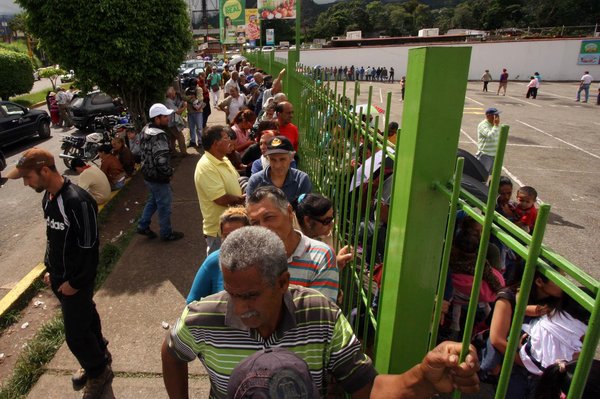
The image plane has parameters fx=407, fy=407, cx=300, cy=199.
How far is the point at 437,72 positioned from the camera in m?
1.28

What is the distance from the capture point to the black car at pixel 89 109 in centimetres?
1320

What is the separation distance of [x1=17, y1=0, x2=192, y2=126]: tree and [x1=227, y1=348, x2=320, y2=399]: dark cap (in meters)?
7.09

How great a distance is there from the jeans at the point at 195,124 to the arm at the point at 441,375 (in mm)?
9558

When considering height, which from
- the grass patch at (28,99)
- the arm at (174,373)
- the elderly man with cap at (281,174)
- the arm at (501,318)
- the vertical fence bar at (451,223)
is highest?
the vertical fence bar at (451,223)

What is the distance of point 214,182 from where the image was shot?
3.64 meters

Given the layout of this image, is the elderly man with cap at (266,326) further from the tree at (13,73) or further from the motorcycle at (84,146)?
the tree at (13,73)

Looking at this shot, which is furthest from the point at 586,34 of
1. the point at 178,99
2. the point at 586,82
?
the point at 178,99

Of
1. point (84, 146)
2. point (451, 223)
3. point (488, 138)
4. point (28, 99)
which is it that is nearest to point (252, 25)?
point (28, 99)

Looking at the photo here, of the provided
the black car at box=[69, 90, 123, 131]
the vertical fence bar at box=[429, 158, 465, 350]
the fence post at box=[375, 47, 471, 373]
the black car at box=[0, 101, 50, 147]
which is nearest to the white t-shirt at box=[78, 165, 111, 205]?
the fence post at box=[375, 47, 471, 373]

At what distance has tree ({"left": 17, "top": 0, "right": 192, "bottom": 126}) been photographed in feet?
21.6

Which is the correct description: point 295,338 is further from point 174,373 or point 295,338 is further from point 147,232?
point 147,232

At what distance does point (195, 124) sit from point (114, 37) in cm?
359

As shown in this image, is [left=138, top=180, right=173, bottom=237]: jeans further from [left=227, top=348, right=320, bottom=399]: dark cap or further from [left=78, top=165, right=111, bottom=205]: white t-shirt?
[left=227, top=348, right=320, bottom=399]: dark cap

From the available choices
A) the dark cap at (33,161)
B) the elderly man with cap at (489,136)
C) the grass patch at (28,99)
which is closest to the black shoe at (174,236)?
the dark cap at (33,161)
